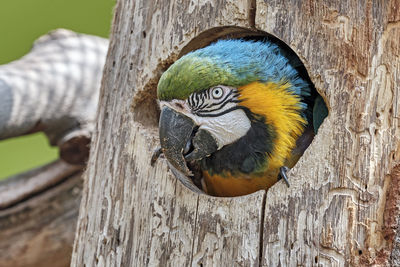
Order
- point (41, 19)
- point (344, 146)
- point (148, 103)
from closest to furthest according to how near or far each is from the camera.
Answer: point (344, 146) → point (148, 103) → point (41, 19)

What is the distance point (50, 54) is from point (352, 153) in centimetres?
233

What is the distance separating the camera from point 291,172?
6.98 ft

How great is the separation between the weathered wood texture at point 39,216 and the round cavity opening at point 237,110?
1444 mm

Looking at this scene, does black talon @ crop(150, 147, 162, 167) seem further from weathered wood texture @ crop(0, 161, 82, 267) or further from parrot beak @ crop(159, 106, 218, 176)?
weathered wood texture @ crop(0, 161, 82, 267)

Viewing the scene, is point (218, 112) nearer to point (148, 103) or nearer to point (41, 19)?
point (148, 103)

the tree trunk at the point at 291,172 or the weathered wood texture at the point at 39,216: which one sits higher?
the tree trunk at the point at 291,172

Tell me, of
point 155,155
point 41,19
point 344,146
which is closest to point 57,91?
point 155,155

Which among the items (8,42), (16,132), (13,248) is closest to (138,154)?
(16,132)

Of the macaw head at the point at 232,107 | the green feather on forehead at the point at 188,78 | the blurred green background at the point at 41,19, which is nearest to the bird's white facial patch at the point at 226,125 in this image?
the macaw head at the point at 232,107

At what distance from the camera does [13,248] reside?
374 centimetres

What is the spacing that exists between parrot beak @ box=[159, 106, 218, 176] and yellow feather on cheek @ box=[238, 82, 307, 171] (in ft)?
0.72

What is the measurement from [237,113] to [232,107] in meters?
0.04

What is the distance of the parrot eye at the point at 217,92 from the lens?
2271 mm

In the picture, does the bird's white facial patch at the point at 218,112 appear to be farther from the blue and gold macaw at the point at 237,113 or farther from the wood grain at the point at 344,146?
the wood grain at the point at 344,146
